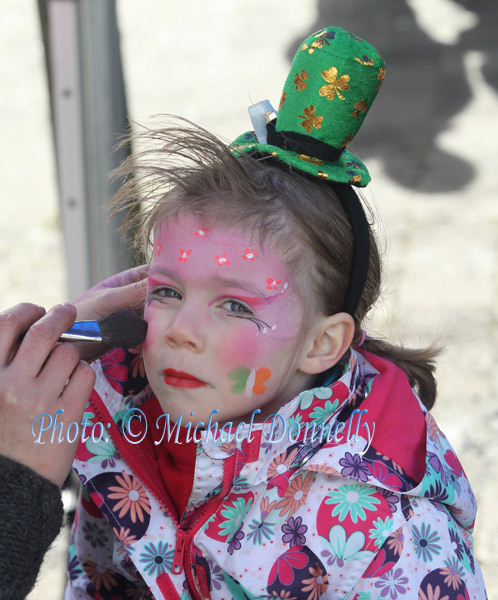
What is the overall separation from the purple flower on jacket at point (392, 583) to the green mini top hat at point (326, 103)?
1.93 ft

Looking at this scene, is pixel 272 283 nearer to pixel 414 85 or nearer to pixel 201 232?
pixel 201 232

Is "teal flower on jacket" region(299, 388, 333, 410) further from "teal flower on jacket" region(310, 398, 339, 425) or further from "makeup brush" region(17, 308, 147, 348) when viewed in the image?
"makeup brush" region(17, 308, 147, 348)

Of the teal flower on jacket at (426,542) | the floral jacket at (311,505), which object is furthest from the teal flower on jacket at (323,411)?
the teal flower on jacket at (426,542)

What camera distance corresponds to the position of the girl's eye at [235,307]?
125cm

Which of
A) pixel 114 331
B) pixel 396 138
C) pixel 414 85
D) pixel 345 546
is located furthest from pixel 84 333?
pixel 414 85

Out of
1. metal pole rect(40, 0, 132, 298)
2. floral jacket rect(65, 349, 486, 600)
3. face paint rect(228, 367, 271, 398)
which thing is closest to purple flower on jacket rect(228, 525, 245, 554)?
floral jacket rect(65, 349, 486, 600)

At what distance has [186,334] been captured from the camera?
3.98 feet

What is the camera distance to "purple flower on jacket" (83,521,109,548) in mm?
1499

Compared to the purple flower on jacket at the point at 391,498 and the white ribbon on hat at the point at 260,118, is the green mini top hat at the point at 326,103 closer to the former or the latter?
the white ribbon on hat at the point at 260,118

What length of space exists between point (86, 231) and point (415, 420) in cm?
Answer: 116

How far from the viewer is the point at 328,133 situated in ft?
4.12

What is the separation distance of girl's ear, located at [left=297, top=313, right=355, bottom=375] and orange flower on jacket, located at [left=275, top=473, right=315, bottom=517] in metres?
0.17

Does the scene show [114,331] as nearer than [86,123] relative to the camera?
Yes

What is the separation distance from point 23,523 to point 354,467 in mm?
480
